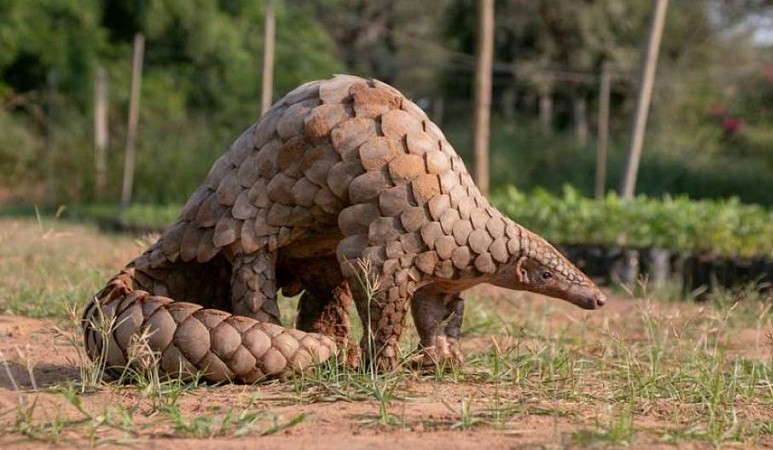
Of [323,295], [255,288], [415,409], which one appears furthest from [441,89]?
[415,409]

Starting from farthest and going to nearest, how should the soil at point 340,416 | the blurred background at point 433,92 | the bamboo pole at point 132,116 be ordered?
1. the blurred background at point 433,92
2. the bamboo pole at point 132,116
3. the soil at point 340,416

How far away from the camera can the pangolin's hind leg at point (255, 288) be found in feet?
14.2

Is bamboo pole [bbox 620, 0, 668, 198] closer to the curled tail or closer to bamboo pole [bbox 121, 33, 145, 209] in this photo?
bamboo pole [bbox 121, 33, 145, 209]

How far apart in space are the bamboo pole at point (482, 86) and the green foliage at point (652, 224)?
1618 mm

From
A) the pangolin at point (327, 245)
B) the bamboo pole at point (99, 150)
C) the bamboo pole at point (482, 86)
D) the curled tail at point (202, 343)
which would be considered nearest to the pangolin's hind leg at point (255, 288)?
the pangolin at point (327, 245)

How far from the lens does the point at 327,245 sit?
455 cm

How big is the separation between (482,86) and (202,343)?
9342 millimetres

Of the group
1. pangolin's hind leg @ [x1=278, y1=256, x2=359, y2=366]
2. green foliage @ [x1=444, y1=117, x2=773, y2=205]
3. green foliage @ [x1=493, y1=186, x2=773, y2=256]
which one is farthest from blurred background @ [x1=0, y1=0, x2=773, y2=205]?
pangolin's hind leg @ [x1=278, y1=256, x2=359, y2=366]

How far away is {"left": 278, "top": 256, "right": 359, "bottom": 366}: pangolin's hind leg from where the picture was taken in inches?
185

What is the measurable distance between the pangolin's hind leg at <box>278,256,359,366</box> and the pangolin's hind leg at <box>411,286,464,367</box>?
1.16 ft

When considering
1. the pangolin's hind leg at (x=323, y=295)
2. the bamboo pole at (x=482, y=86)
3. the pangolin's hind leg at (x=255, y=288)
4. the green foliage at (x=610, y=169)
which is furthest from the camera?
the green foliage at (x=610, y=169)

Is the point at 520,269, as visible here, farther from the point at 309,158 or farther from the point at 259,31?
the point at 259,31

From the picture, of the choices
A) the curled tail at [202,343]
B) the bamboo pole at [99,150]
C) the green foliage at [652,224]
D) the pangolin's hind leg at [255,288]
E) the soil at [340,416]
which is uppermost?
the bamboo pole at [99,150]

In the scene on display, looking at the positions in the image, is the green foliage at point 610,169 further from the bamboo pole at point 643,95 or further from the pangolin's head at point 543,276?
the pangolin's head at point 543,276
